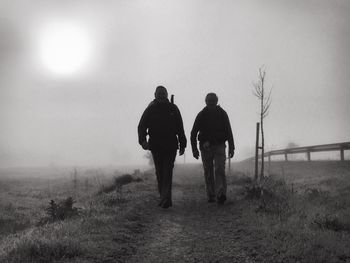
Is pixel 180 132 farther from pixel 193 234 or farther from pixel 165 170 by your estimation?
pixel 193 234

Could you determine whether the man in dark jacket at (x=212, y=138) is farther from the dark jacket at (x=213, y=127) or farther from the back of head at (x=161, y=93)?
the back of head at (x=161, y=93)

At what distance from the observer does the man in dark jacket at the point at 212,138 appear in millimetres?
8906

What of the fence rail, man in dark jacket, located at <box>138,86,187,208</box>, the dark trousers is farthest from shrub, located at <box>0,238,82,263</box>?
the fence rail

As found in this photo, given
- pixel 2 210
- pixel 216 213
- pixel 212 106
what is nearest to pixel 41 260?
pixel 216 213

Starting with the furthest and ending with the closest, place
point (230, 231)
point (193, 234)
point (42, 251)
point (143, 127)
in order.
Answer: point (143, 127) < point (230, 231) < point (193, 234) < point (42, 251)

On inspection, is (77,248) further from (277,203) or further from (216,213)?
(277,203)

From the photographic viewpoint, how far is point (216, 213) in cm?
774

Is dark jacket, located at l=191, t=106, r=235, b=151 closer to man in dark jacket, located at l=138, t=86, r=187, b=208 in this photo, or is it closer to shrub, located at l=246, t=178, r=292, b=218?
man in dark jacket, located at l=138, t=86, r=187, b=208

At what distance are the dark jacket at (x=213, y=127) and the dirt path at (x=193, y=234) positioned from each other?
1495mm

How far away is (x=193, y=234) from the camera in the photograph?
19.5ft

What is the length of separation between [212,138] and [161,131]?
141cm

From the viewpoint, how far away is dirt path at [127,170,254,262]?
15.7ft

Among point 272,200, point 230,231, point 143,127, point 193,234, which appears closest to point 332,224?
point 230,231

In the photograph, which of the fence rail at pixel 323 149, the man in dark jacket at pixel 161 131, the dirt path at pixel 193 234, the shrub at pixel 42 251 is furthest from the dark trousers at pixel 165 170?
the fence rail at pixel 323 149
